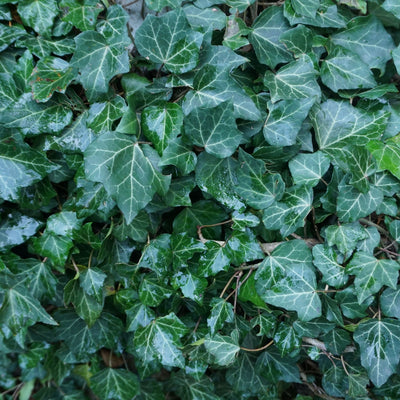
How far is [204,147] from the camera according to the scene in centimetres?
109

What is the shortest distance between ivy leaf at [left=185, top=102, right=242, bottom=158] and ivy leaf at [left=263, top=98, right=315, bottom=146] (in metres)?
0.12

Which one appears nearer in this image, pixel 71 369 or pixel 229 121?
pixel 229 121

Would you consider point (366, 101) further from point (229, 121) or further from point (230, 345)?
point (230, 345)

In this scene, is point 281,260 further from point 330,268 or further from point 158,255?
point 158,255

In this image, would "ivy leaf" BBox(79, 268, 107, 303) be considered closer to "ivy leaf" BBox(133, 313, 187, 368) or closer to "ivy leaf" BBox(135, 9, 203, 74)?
"ivy leaf" BBox(133, 313, 187, 368)

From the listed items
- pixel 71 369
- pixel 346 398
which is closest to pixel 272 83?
pixel 346 398

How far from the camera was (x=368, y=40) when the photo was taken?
4.02 feet

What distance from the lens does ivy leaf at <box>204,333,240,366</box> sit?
1245mm

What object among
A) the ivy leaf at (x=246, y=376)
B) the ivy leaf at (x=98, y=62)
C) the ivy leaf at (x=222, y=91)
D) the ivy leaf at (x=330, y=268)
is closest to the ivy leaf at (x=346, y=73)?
the ivy leaf at (x=222, y=91)

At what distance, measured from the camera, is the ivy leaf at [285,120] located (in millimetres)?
1096

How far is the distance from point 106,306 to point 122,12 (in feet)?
3.13

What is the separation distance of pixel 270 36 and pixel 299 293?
76 cm

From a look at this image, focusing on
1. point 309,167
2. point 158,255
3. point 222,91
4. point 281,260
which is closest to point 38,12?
point 222,91

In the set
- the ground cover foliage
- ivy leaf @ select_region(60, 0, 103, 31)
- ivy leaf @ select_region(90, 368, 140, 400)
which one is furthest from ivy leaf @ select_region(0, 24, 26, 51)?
ivy leaf @ select_region(90, 368, 140, 400)
